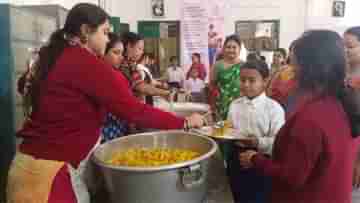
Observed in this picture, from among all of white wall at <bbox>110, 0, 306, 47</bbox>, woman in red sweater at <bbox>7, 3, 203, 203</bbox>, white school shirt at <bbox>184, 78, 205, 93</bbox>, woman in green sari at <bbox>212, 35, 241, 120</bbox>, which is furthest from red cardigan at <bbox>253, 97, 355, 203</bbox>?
white wall at <bbox>110, 0, 306, 47</bbox>

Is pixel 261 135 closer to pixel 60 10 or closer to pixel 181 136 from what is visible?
pixel 181 136

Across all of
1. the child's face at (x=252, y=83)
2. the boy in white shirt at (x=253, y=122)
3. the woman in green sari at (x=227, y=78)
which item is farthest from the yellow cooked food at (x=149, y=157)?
the woman in green sari at (x=227, y=78)

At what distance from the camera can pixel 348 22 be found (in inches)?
216

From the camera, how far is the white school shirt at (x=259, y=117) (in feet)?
4.05

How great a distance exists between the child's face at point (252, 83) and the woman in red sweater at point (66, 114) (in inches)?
21.7

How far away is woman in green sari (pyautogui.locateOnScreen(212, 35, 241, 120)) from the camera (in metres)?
1.88

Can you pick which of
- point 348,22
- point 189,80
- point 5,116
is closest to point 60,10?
point 5,116

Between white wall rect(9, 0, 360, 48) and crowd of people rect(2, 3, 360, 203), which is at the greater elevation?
white wall rect(9, 0, 360, 48)

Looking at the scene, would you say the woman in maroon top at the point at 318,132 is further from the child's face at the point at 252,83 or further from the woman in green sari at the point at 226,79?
the woman in green sari at the point at 226,79

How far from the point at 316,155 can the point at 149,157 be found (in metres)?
0.48

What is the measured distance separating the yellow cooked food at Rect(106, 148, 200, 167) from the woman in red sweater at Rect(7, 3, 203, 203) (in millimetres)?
105

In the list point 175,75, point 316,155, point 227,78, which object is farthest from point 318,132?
point 175,75

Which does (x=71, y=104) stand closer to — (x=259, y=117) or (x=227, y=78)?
(x=259, y=117)

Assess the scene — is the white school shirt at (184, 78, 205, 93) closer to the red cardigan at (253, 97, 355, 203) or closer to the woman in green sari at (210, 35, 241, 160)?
the woman in green sari at (210, 35, 241, 160)
